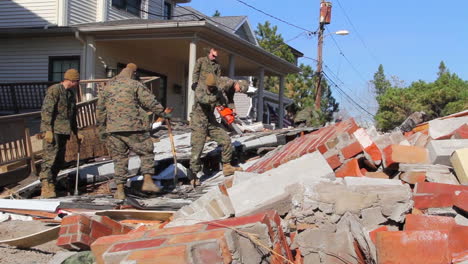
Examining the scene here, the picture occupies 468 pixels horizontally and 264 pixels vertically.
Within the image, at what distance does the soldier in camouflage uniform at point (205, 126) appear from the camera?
262 inches

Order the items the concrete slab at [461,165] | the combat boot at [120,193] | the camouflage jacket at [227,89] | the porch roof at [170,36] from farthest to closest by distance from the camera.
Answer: the porch roof at [170,36] → the camouflage jacket at [227,89] → the combat boot at [120,193] → the concrete slab at [461,165]

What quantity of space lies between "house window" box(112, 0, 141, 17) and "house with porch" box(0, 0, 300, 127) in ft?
0.11

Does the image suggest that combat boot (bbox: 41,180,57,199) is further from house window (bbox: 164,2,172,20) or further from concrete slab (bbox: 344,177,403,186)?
house window (bbox: 164,2,172,20)

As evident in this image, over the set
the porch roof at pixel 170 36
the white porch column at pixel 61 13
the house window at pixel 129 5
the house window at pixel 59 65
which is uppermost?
the house window at pixel 129 5

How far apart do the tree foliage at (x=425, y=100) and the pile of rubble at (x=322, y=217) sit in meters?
18.8

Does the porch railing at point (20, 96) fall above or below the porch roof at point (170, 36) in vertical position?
below

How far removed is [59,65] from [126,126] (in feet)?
32.6

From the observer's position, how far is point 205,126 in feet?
22.0

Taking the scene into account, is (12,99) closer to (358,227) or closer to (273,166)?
(273,166)

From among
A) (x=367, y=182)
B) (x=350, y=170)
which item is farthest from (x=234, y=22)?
(x=367, y=182)

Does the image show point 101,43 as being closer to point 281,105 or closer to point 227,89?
point 281,105

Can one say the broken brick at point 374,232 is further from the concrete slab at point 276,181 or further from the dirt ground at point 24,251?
the dirt ground at point 24,251

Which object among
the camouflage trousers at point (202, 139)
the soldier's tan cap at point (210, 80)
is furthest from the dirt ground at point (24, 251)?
the soldier's tan cap at point (210, 80)

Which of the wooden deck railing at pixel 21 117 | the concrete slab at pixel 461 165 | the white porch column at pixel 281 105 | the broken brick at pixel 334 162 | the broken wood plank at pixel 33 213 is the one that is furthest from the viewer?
the white porch column at pixel 281 105
